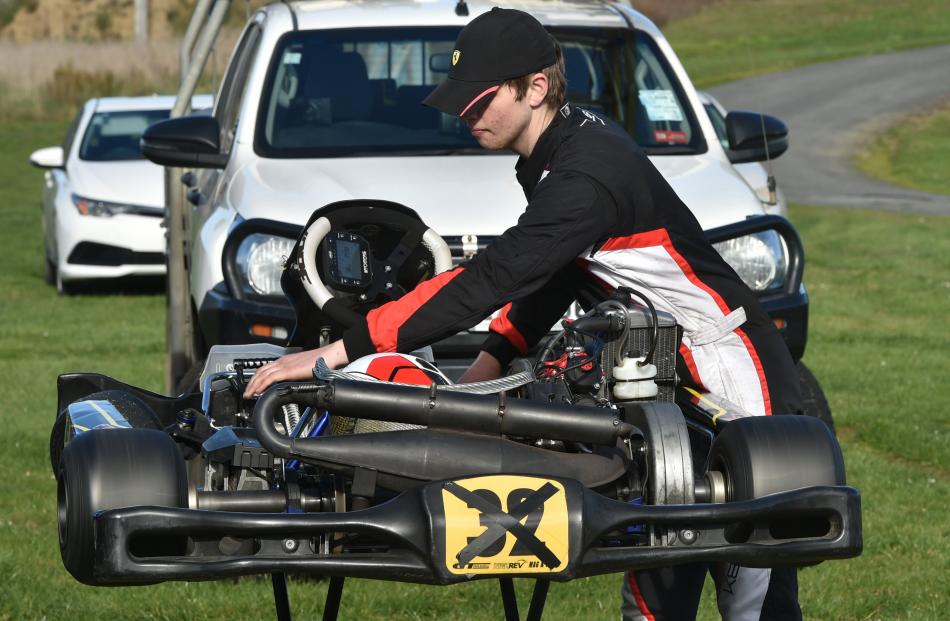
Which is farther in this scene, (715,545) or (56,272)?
(56,272)

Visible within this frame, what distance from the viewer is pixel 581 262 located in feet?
13.8

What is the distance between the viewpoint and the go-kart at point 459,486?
3246mm

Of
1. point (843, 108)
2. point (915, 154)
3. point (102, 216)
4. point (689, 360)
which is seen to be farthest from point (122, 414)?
point (843, 108)

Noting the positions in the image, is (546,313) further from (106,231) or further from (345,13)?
(106,231)

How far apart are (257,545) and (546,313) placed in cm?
150

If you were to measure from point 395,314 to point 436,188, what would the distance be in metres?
2.76

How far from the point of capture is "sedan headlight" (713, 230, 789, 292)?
21.9 ft

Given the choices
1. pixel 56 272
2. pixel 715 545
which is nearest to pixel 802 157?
pixel 56 272

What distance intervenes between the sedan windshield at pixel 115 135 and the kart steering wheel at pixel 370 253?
11.4 meters

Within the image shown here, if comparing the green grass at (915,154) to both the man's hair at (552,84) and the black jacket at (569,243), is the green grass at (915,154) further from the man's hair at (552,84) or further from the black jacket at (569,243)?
the man's hair at (552,84)

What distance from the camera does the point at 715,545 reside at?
3395mm

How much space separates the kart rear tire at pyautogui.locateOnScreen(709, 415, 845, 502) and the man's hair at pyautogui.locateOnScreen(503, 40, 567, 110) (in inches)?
38.9

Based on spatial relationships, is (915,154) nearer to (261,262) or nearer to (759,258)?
(759,258)

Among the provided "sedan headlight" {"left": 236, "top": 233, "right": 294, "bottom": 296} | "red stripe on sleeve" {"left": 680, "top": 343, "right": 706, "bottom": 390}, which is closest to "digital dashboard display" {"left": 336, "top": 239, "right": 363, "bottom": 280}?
"red stripe on sleeve" {"left": 680, "top": 343, "right": 706, "bottom": 390}
